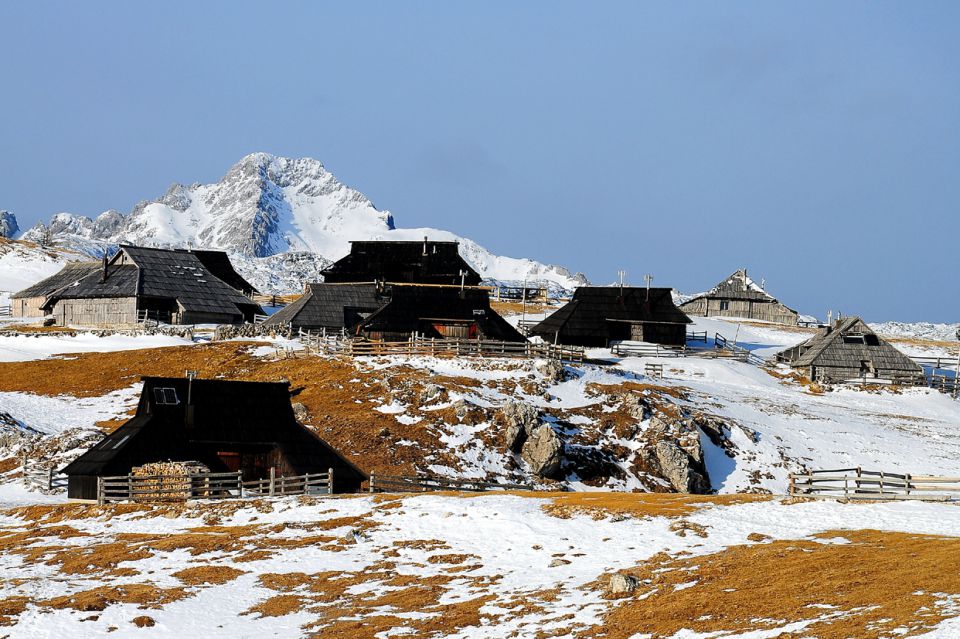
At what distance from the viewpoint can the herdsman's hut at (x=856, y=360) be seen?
87688 mm

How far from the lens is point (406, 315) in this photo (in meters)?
84.1

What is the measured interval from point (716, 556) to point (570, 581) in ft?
12.6

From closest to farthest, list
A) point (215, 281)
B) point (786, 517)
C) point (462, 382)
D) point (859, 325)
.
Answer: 1. point (786, 517)
2. point (462, 382)
3. point (859, 325)
4. point (215, 281)

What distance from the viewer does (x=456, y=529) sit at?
3731 cm

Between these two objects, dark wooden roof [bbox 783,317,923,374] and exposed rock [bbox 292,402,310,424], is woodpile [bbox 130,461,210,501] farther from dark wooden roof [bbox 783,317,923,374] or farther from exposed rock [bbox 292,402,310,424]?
dark wooden roof [bbox 783,317,923,374]

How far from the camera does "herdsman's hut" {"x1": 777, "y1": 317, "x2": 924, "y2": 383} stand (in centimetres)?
8769

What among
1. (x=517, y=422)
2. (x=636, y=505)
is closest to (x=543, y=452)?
(x=517, y=422)

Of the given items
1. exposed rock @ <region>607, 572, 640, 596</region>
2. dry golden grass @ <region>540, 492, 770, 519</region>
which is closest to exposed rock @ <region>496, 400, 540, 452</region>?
dry golden grass @ <region>540, 492, 770, 519</region>

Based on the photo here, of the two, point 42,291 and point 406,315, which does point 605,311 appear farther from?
point 42,291

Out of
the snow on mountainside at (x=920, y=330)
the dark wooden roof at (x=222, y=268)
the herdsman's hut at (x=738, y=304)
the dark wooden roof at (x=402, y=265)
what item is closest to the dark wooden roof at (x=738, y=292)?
the herdsman's hut at (x=738, y=304)

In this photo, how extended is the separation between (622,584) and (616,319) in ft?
235

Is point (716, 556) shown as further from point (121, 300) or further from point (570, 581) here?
point (121, 300)

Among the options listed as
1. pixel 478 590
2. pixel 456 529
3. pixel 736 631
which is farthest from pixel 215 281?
pixel 736 631

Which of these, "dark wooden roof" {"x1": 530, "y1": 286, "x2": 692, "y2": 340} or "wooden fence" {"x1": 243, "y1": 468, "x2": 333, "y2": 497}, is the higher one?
"dark wooden roof" {"x1": 530, "y1": 286, "x2": 692, "y2": 340}
